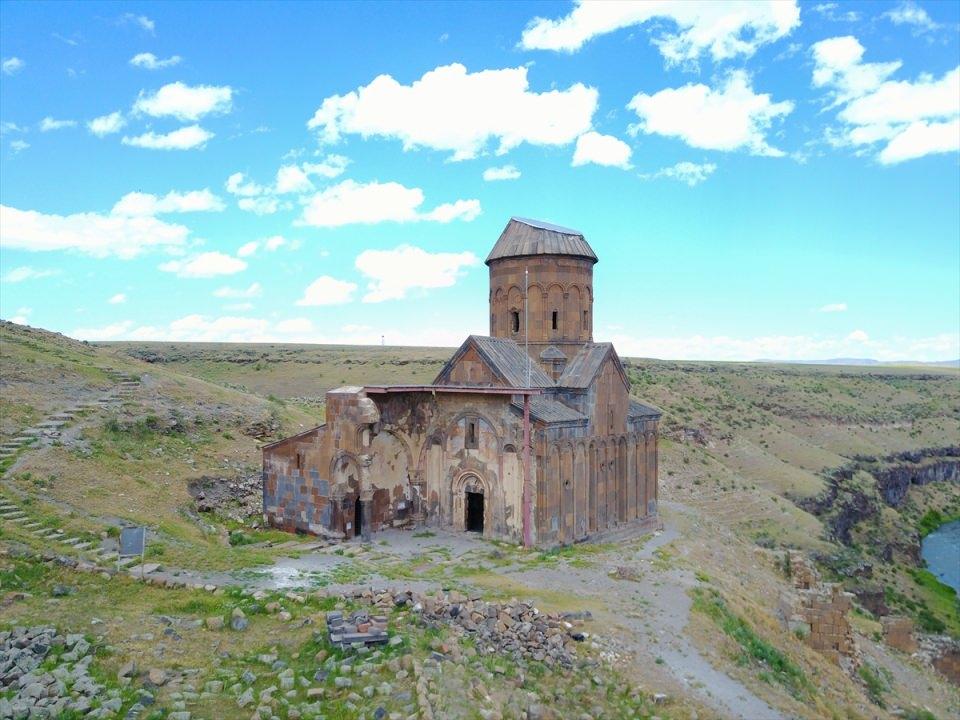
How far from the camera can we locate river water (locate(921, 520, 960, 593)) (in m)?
39.1

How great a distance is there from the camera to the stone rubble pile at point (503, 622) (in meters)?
13.0

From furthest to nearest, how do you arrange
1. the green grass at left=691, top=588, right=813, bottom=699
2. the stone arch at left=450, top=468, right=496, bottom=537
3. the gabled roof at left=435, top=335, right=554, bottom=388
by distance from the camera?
1. the gabled roof at left=435, top=335, right=554, bottom=388
2. the stone arch at left=450, top=468, right=496, bottom=537
3. the green grass at left=691, top=588, right=813, bottom=699

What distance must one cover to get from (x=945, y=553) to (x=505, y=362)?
34.8 m

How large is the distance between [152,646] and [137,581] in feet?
10.8

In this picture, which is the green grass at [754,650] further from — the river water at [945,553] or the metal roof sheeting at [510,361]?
the river water at [945,553]

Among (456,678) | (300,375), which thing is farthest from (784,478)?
(300,375)

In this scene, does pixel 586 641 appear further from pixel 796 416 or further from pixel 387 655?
pixel 796 416

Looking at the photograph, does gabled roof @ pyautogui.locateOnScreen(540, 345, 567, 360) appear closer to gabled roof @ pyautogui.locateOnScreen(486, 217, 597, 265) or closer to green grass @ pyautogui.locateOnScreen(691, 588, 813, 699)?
gabled roof @ pyautogui.locateOnScreen(486, 217, 597, 265)

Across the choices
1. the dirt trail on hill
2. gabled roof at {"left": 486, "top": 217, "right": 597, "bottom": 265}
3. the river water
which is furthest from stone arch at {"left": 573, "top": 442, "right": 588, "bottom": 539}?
the river water

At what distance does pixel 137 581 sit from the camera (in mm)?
15117

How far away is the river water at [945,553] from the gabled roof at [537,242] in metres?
27.3

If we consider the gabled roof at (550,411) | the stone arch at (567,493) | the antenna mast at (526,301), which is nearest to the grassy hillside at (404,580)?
the stone arch at (567,493)

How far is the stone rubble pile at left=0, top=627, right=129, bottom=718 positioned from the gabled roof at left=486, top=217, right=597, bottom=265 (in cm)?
1733

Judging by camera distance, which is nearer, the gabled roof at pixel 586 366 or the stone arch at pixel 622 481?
the gabled roof at pixel 586 366
